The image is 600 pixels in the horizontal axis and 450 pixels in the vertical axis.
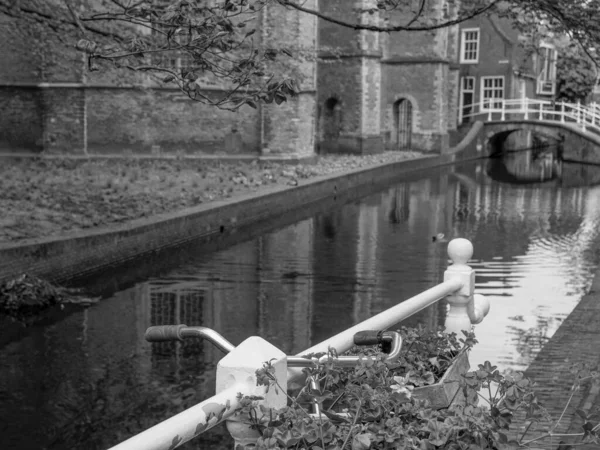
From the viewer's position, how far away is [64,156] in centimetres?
2566

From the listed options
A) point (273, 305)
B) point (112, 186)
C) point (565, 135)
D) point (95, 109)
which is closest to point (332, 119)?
point (95, 109)

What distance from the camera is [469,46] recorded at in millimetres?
50688

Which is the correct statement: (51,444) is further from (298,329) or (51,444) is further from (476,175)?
(476,175)

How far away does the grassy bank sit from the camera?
47.4ft

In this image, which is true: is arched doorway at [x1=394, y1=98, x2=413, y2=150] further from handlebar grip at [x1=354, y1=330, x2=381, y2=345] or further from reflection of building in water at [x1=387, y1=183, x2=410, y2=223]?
handlebar grip at [x1=354, y1=330, x2=381, y2=345]

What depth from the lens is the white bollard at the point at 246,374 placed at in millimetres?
2523

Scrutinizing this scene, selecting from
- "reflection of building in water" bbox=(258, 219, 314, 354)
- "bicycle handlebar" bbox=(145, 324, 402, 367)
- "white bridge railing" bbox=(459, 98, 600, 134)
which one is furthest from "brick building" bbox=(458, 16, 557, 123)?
"bicycle handlebar" bbox=(145, 324, 402, 367)

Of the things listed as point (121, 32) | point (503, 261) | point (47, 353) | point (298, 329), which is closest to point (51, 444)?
point (47, 353)

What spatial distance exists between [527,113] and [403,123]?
6.60m

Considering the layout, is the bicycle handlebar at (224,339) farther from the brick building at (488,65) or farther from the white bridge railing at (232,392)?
the brick building at (488,65)

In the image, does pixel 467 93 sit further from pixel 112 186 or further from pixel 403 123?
pixel 112 186

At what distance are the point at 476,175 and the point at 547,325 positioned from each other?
2463 cm

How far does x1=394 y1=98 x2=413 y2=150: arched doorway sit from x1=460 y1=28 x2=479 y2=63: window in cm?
902

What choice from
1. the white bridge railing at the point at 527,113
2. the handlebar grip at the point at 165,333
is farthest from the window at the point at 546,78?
the handlebar grip at the point at 165,333
